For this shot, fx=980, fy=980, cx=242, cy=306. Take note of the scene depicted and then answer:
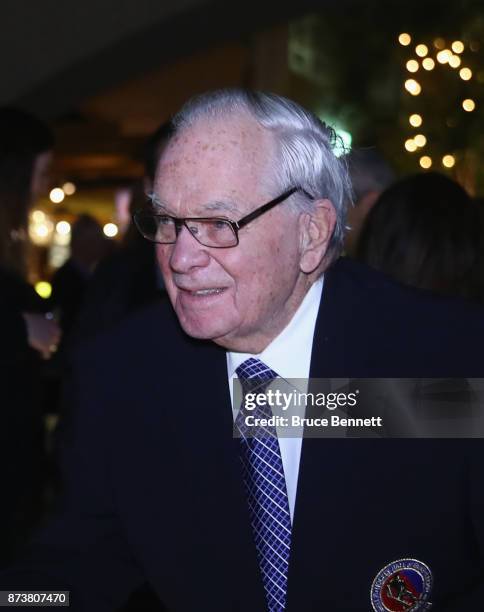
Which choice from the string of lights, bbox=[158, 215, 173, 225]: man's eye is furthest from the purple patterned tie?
the string of lights

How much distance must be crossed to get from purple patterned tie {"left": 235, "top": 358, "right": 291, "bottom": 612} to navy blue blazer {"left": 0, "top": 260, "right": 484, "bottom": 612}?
3 cm

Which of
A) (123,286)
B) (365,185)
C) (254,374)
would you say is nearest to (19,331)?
(123,286)

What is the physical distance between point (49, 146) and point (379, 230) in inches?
52.1

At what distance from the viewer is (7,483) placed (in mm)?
3215

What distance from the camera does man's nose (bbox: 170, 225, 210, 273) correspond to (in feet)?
6.45

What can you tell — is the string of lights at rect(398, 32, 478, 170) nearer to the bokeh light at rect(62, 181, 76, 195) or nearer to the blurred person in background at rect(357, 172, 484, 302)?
the blurred person in background at rect(357, 172, 484, 302)

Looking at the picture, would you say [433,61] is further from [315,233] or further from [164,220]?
[164,220]

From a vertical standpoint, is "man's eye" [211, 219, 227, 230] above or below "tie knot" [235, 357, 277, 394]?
above

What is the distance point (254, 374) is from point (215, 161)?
480 mm

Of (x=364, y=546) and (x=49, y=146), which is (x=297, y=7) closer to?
(x=49, y=146)

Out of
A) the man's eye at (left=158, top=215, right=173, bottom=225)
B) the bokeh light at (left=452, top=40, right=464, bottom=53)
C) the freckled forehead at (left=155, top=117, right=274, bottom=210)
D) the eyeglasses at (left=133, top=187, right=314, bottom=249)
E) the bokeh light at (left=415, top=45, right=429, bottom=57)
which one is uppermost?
the bokeh light at (left=452, top=40, right=464, bottom=53)

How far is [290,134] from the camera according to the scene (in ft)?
6.73

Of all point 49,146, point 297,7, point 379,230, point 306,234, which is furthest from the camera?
point 297,7

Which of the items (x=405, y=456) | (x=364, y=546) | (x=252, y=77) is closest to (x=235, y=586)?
(x=364, y=546)
